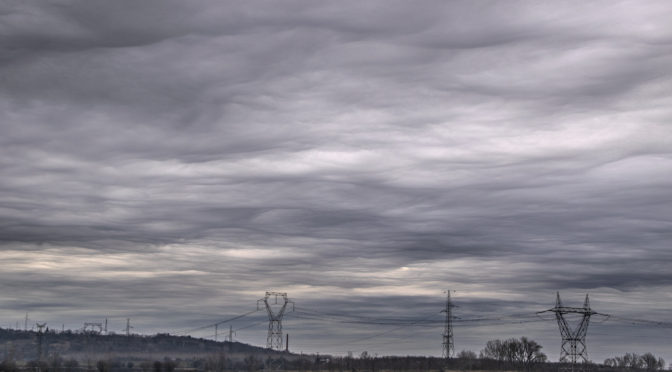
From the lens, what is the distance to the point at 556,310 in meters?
184

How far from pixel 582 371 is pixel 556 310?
47.2ft

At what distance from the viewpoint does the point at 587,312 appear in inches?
7372

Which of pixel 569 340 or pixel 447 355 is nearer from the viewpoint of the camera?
pixel 569 340

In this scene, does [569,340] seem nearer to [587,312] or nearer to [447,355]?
[587,312]

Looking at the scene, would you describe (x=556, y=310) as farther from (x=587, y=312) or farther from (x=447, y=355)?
(x=447, y=355)

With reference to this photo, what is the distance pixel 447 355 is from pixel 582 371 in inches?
1262

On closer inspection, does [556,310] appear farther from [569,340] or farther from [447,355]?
[447,355]

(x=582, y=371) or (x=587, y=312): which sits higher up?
(x=587, y=312)

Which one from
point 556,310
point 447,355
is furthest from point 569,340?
point 447,355

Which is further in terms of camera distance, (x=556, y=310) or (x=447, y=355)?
(x=447, y=355)

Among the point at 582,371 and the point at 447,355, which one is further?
the point at 447,355

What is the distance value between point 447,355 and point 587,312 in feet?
113

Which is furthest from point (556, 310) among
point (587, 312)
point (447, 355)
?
point (447, 355)

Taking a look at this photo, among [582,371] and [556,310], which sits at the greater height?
[556,310]
